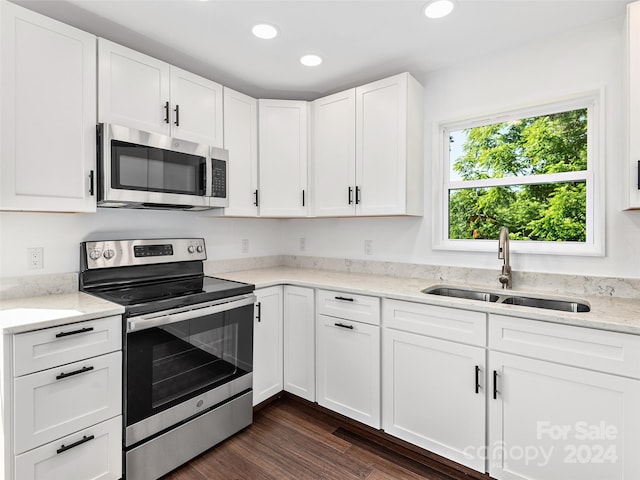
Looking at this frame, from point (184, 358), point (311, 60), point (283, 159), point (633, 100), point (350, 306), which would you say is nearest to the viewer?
point (633, 100)

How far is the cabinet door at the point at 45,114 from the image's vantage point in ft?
5.03

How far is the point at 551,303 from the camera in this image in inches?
76.3

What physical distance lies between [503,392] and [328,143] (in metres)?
1.98

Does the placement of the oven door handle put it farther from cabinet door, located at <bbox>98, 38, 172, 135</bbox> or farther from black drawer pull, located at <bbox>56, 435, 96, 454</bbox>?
cabinet door, located at <bbox>98, 38, 172, 135</bbox>

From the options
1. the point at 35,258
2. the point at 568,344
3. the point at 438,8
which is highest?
the point at 438,8

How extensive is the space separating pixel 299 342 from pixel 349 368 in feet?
1.40

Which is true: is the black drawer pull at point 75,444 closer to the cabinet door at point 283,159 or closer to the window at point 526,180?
the cabinet door at point 283,159

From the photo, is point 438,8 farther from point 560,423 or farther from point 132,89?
point 560,423

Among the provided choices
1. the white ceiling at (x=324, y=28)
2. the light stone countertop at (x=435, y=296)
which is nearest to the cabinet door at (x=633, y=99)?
the white ceiling at (x=324, y=28)

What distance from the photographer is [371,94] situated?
2408 millimetres

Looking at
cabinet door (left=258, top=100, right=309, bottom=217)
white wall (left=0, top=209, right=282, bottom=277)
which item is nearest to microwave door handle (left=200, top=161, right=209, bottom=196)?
white wall (left=0, top=209, right=282, bottom=277)

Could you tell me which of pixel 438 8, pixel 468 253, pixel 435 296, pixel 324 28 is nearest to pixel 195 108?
pixel 324 28

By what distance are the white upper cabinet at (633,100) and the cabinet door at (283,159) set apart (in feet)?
6.41

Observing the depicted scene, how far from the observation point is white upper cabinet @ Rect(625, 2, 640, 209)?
1.61 meters
